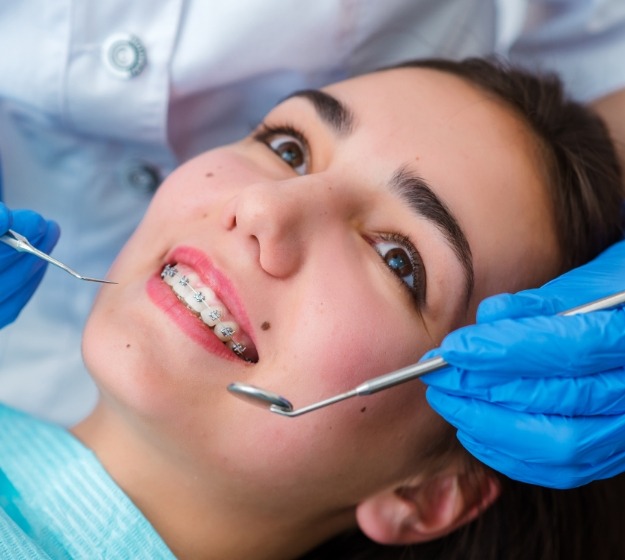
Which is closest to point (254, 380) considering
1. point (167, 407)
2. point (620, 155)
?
point (167, 407)

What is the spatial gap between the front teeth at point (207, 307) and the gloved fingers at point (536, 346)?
0.26 meters

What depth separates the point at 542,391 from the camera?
915mm

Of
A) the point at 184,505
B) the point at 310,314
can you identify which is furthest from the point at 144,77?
the point at 184,505

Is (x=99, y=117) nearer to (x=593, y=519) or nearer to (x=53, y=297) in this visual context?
(x=53, y=297)

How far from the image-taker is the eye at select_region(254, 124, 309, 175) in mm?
1220

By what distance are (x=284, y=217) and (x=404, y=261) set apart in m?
0.19

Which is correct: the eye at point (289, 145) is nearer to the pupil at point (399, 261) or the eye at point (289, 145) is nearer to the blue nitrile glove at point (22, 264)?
the pupil at point (399, 261)

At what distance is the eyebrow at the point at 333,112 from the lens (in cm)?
114

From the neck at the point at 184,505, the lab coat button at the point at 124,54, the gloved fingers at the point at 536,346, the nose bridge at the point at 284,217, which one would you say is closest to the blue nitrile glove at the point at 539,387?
the gloved fingers at the point at 536,346

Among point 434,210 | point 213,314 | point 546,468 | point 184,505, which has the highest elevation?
point 434,210

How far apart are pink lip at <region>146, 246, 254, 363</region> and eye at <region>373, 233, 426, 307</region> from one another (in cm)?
22

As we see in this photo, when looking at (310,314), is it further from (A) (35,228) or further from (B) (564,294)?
(A) (35,228)

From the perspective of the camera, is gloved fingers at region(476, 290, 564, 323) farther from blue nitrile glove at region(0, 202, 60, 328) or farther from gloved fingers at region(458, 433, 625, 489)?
blue nitrile glove at region(0, 202, 60, 328)

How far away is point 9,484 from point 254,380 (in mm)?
409
